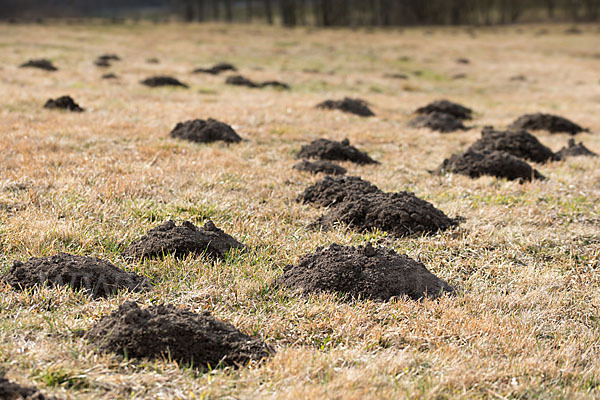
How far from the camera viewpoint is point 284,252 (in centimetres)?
480

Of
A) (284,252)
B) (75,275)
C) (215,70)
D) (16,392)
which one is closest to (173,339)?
(16,392)

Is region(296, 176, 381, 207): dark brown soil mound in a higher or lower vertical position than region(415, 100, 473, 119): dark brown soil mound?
lower

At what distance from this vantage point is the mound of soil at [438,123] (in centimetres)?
1193

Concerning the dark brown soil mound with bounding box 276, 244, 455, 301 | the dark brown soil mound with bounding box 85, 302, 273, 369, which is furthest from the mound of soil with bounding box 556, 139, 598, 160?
the dark brown soil mound with bounding box 85, 302, 273, 369

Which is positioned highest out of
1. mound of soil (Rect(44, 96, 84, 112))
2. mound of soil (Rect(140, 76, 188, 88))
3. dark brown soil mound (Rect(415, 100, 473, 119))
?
mound of soil (Rect(140, 76, 188, 88))

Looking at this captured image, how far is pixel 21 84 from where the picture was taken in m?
14.5

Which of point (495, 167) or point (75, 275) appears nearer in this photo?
point (75, 275)

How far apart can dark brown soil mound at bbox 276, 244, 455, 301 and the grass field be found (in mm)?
157

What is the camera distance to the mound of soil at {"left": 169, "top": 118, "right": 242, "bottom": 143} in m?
9.14

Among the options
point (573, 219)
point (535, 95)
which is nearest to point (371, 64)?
point (535, 95)

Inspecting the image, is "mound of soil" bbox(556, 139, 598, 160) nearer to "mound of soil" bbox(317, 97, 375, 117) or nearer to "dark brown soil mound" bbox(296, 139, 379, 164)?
"dark brown soil mound" bbox(296, 139, 379, 164)

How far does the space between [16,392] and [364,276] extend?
239 cm

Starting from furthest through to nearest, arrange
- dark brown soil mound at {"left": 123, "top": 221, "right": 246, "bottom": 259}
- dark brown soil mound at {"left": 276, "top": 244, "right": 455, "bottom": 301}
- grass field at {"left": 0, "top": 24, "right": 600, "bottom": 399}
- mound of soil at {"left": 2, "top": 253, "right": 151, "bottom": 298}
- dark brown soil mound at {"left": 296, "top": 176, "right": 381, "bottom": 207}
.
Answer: dark brown soil mound at {"left": 296, "top": 176, "right": 381, "bottom": 207} → dark brown soil mound at {"left": 123, "top": 221, "right": 246, "bottom": 259} → dark brown soil mound at {"left": 276, "top": 244, "right": 455, "bottom": 301} → mound of soil at {"left": 2, "top": 253, "right": 151, "bottom": 298} → grass field at {"left": 0, "top": 24, "right": 600, "bottom": 399}

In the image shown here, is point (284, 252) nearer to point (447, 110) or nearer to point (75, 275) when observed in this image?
point (75, 275)
